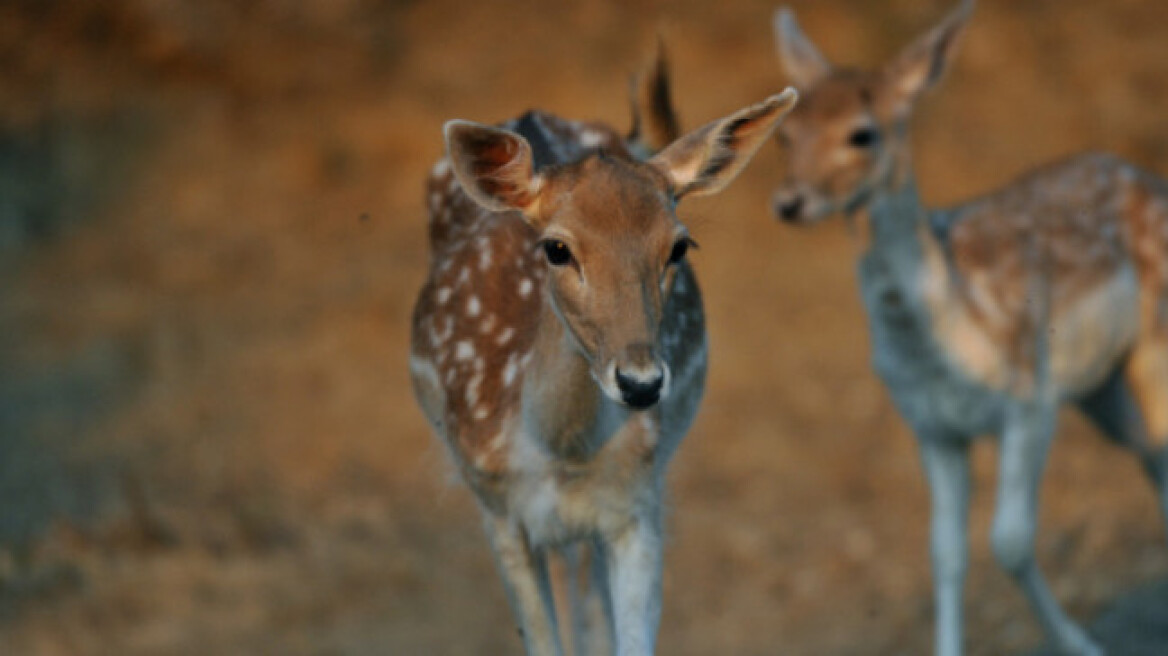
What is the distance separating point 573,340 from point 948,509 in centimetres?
265

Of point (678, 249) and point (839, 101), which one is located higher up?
point (839, 101)

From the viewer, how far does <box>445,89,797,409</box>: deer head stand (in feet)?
12.1

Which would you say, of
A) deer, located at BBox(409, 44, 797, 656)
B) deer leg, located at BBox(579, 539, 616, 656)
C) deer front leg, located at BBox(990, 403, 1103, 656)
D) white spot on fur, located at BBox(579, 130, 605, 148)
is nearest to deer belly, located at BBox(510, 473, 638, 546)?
deer, located at BBox(409, 44, 797, 656)

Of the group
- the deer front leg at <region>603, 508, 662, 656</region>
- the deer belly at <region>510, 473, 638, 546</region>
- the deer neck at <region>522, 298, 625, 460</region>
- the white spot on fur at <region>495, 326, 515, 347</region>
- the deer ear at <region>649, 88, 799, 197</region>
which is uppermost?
the white spot on fur at <region>495, 326, 515, 347</region>

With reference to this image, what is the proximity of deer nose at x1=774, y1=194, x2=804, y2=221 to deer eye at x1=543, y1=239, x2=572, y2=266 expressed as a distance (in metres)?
2.25

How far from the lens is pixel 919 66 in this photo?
647 cm

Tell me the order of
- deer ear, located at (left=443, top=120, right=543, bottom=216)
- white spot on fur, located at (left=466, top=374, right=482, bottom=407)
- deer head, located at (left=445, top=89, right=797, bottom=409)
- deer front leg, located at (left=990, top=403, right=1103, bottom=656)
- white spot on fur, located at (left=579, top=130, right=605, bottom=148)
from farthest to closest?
deer front leg, located at (left=990, top=403, right=1103, bottom=656) → white spot on fur, located at (left=579, top=130, right=605, bottom=148) → white spot on fur, located at (left=466, top=374, right=482, bottom=407) → deer ear, located at (left=443, top=120, right=543, bottom=216) → deer head, located at (left=445, top=89, right=797, bottom=409)

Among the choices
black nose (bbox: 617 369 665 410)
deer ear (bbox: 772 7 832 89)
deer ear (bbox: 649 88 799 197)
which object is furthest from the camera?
deer ear (bbox: 772 7 832 89)

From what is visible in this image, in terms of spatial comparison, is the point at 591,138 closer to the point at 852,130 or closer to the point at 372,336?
the point at 852,130

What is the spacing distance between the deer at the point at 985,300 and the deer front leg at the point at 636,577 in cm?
192

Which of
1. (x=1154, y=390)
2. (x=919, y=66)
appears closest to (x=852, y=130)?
(x=919, y=66)

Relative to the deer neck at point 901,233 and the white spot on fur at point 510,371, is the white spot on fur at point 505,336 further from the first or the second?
the deer neck at point 901,233

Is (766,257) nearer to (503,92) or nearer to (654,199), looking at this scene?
(503,92)

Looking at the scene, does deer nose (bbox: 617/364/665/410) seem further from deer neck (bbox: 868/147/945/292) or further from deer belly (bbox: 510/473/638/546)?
deer neck (bbox: 868/147/945/292)
